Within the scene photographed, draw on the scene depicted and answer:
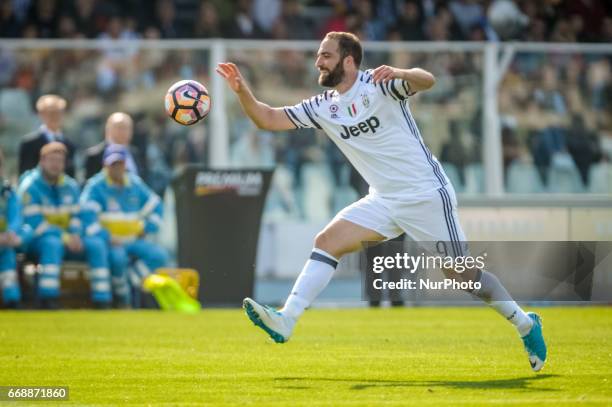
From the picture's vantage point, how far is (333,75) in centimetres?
985

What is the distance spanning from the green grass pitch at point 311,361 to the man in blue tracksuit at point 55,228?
51.9 inches

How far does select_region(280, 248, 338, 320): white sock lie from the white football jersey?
71cm

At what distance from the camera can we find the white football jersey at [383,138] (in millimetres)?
9758

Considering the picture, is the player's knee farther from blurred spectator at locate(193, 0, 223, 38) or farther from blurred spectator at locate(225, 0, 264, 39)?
blurred spectator at locate(225, 0, 264, 39)

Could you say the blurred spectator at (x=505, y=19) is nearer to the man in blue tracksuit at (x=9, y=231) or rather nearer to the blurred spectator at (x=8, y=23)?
the blurred spectator at (x=8, y=23)

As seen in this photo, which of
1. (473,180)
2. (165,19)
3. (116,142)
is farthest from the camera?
(165,19)

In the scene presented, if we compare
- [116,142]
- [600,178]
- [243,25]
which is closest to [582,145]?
[600,178]

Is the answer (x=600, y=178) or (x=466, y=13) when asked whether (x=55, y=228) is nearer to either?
(x=600, y=178)

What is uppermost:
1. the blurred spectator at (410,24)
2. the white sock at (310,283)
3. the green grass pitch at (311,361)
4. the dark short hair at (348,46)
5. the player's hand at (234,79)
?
the blurred spectator at (410,24)

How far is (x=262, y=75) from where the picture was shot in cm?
1880

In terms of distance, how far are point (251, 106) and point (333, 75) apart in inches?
27.3

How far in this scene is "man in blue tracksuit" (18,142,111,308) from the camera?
54.2 feet

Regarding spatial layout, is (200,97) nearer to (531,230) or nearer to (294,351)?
(294,351)

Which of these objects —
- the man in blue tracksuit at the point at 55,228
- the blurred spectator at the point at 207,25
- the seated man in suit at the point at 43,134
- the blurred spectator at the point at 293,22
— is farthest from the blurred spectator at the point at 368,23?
the man in blue tracksuit at the point at 55,228
